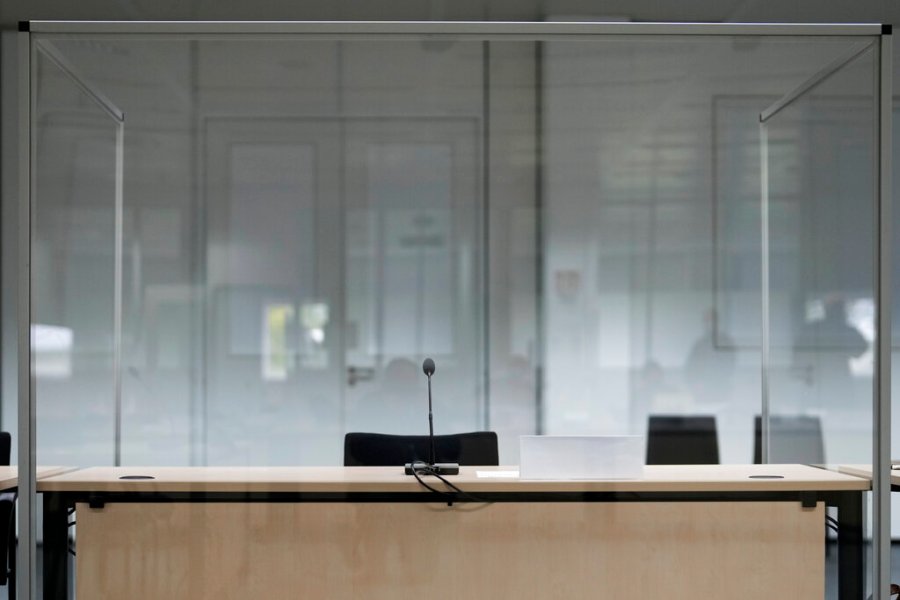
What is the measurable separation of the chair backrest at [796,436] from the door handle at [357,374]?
6.72ft

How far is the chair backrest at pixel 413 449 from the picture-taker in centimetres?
339

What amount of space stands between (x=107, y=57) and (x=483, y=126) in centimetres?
195

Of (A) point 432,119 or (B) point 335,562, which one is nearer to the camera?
(B) point 335,562

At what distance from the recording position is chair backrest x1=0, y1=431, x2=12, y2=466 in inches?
146

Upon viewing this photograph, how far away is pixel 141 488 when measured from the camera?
9.61 ft

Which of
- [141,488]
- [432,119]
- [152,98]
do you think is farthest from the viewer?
[432,119]

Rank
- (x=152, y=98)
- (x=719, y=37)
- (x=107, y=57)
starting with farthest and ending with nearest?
1. (x=152, y=98)
2. (x=107, y=57)
3. (x=719, y=37)

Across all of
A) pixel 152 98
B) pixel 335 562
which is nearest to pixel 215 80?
pixel 152 98

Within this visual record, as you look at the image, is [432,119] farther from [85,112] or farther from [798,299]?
[798,299]

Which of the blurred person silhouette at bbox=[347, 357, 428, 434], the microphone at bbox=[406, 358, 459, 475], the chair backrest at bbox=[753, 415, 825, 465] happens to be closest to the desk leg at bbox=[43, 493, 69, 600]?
the microphone at bbox=[406, 358, 459, 475]

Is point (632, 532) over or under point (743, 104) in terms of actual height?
under

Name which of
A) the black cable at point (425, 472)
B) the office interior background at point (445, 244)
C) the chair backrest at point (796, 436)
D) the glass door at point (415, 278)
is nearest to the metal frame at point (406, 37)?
the black cable at point (425, 472)

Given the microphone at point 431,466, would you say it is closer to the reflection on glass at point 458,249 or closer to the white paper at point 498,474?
the white paper at point 498,474

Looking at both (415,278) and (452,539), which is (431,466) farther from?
(415,278)
